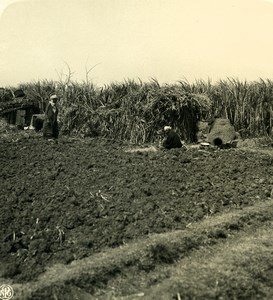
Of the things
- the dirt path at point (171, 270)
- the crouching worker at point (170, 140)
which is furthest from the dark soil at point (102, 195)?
the crouching worker at point (170, 140)

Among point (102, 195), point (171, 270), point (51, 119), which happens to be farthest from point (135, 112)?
point (171, 270)

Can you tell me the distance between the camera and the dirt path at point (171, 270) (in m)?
4.46

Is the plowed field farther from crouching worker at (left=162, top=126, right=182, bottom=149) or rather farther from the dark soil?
crouching worker at (left=162, top=126, right=182, bottom=149)

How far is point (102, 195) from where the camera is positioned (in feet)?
23.5

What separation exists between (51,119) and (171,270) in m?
8.89

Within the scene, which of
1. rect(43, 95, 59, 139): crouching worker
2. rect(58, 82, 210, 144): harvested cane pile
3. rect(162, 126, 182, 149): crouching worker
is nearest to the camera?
rect(162, 126, 182, 149): crouching worker

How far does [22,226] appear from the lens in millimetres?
6027

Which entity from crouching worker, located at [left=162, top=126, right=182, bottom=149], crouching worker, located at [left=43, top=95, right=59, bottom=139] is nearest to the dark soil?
crouching worker, located at [left=162, top=126, right=182, bottom=149]

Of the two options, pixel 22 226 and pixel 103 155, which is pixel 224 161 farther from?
pixel 22 226

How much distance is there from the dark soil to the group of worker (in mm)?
1279

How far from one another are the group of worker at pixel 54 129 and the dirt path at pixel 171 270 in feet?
19.6

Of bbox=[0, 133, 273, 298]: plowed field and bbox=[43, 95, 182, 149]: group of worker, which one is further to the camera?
bbox=[43, 95, 182, 149]: group of worker

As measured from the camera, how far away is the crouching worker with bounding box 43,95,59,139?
13008mm

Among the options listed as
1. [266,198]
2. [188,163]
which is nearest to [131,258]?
[266,198]
